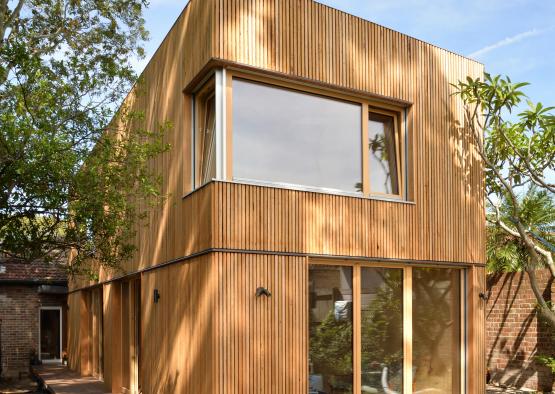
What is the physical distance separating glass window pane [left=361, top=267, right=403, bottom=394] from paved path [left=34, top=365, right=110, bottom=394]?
22.4 ft

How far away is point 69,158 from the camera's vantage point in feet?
28.1

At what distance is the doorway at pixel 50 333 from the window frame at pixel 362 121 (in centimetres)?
1622

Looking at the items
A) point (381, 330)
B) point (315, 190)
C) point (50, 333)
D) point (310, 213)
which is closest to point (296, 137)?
point (315, 190)

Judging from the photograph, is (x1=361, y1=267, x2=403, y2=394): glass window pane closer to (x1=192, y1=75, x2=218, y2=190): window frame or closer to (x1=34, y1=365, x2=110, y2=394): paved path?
(x1=192, y1=75, x2=218, y2=190): window frame

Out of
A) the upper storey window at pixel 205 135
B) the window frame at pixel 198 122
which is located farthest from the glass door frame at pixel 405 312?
the window frame at pixel 198 122

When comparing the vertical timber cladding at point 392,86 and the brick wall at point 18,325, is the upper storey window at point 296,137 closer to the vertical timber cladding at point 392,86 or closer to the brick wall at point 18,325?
the vertical timber cladding at point 392,86

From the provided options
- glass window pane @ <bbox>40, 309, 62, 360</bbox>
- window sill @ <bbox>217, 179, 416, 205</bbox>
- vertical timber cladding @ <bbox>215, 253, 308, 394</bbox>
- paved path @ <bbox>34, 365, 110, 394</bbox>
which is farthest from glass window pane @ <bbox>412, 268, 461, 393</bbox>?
glass window pane @ <bbox>40, 309, 62, 360</bbox>

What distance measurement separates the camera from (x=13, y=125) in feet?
27.3

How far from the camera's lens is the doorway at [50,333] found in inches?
820

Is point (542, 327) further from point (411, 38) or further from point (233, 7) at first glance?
point (233, 7)

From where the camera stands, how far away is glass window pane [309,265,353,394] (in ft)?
23.8

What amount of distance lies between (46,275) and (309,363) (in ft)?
49.3

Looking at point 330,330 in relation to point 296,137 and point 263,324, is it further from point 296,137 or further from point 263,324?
point 296,137

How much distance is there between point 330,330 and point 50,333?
16278 mm
